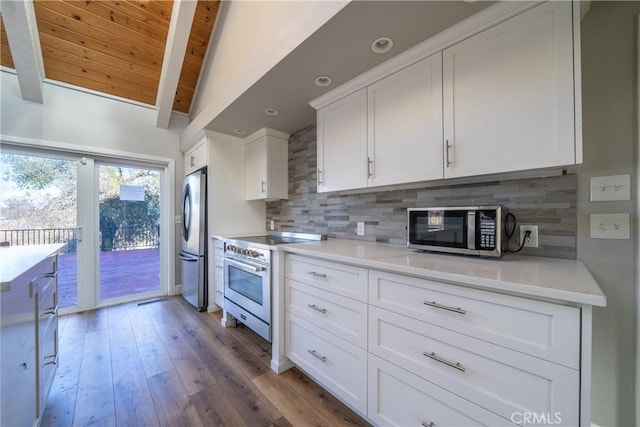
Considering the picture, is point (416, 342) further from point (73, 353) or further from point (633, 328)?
point (73, 353)

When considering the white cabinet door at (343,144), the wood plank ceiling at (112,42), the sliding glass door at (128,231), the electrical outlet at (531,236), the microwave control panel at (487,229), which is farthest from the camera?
the sliding glass door at (128,231)

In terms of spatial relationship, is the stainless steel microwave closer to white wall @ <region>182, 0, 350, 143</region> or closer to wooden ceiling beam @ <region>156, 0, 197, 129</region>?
white wall @ <region>182, 0, 350, 143</region>

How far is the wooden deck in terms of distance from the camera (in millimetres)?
2916

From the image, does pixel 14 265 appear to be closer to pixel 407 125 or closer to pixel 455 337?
pixel 455 337

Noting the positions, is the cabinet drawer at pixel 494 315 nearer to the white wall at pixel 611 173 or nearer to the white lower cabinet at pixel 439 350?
the white lower cabinet at pixel 439 350

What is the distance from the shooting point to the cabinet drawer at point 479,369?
0.77 metres

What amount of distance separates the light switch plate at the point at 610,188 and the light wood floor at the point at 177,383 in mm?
1690

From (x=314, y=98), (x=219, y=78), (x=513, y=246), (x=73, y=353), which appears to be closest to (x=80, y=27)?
(x=219, y=78)

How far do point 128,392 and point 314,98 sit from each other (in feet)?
8.42

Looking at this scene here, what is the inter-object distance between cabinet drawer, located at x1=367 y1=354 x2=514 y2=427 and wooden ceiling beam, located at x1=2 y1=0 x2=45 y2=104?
146 inches

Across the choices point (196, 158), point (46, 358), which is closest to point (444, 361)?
point (46, 358)

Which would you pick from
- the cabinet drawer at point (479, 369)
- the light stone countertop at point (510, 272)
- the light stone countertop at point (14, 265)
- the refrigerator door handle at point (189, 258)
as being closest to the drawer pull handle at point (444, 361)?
the cabinet drawer at point (479, 369)

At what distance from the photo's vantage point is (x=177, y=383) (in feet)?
5.58
